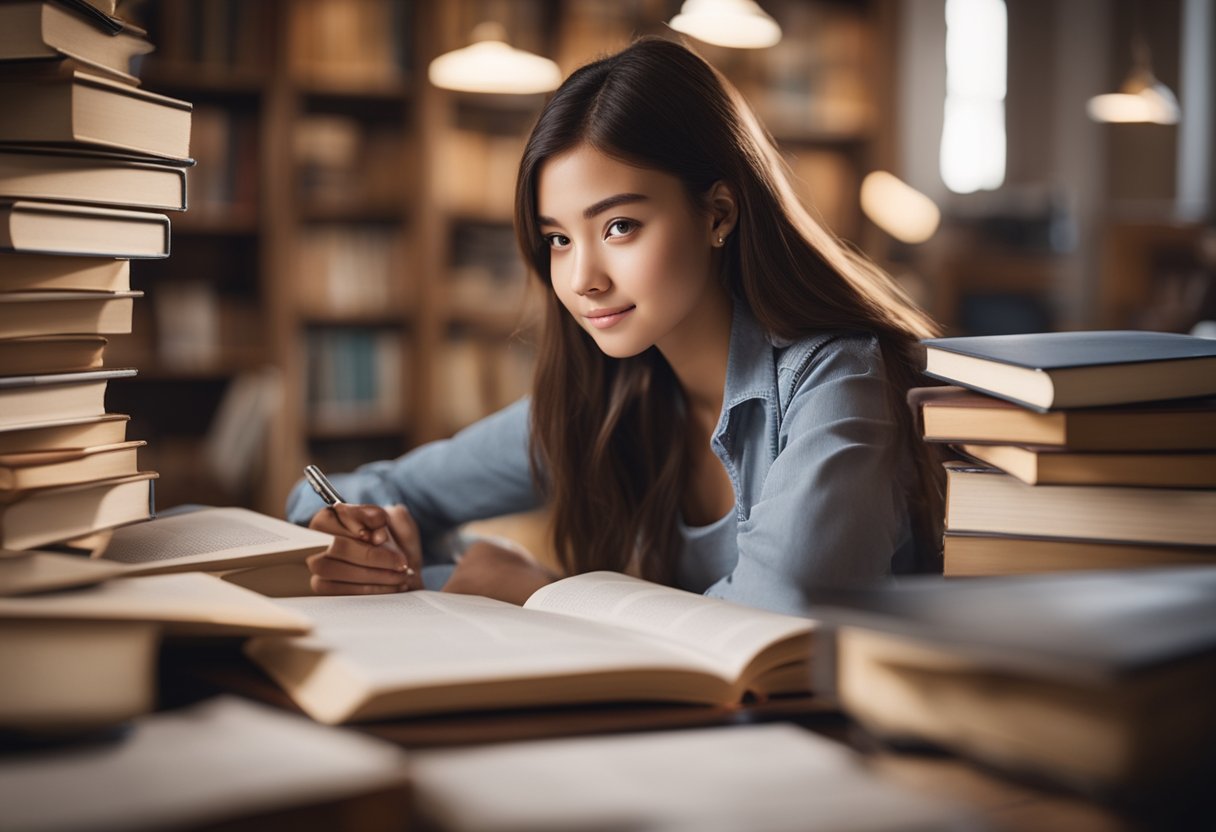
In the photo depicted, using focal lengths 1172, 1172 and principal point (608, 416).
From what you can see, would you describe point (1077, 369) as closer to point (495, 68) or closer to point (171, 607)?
point (171, 607)

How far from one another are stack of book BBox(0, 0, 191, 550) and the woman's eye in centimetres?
53

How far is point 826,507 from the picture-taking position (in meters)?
1.15

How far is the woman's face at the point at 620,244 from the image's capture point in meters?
1.37

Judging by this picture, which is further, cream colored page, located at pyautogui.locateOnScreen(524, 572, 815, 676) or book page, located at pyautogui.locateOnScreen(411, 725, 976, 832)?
cream colored page, located at pyautogui.locateOnScreen(524, 572, 815, 676)

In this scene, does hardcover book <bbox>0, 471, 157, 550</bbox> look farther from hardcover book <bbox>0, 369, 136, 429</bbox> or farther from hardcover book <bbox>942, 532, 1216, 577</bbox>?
hardcover book <bbox>942, 532, 1216, 577</bbox>

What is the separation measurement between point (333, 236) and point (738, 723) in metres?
3.65

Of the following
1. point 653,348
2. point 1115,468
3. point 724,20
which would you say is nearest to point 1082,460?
point 1115,468

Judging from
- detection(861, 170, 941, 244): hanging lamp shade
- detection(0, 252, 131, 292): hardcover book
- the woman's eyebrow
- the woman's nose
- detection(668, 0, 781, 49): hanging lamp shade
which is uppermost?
detection(668, 0, 781, 49): hanging lamp shade

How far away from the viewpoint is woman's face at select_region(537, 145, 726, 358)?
4.51ft

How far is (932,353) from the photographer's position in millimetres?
1053

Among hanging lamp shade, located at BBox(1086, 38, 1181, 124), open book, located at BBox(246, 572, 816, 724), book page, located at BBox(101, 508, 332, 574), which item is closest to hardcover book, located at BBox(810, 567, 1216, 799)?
open book, located at BBox(246, 572, 816, 724)

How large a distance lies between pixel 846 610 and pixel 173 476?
3.71 m

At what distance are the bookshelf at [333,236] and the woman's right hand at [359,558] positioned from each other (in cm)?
279

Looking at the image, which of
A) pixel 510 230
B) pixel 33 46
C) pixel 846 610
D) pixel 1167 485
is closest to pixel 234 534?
pixel 33 46
